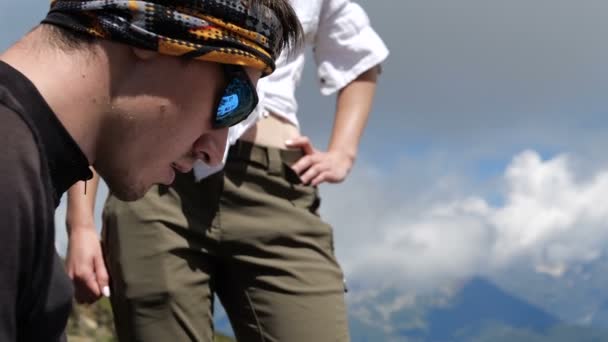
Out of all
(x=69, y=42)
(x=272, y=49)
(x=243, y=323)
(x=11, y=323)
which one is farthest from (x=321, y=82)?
(x=11, y=323)

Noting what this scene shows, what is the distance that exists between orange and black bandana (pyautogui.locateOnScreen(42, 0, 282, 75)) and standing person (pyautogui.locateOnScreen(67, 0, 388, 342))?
4.29 ft

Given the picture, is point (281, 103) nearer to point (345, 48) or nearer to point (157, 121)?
point (345, 48)

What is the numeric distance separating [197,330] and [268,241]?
45 centimetres

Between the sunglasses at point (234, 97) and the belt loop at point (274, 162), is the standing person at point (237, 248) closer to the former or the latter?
the belt loop at point (274, 162)

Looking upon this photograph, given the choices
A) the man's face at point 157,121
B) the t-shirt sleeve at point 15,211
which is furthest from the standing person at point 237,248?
the t-shirt sleeve at point 15,211

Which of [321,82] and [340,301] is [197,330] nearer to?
[340,301]

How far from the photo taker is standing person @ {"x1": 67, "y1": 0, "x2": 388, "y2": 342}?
338 centimetres

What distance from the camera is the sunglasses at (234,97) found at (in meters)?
2.05

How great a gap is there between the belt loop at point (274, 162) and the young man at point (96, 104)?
143 cm

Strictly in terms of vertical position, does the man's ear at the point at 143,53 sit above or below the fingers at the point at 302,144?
below

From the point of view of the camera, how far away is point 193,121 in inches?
80.2

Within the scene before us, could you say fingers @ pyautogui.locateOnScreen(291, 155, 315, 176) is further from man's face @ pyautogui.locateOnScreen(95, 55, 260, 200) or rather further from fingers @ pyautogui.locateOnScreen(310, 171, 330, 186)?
man's face @ pyautogui.locateOnScreen(95, 55, 260, 200)

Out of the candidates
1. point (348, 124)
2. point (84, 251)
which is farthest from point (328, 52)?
point (84, 251)

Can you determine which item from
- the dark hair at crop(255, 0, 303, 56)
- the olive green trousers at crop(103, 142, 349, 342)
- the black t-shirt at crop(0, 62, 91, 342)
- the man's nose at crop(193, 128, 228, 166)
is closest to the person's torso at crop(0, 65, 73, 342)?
the black t-shirt at crop(0, 62, 91, 342)
